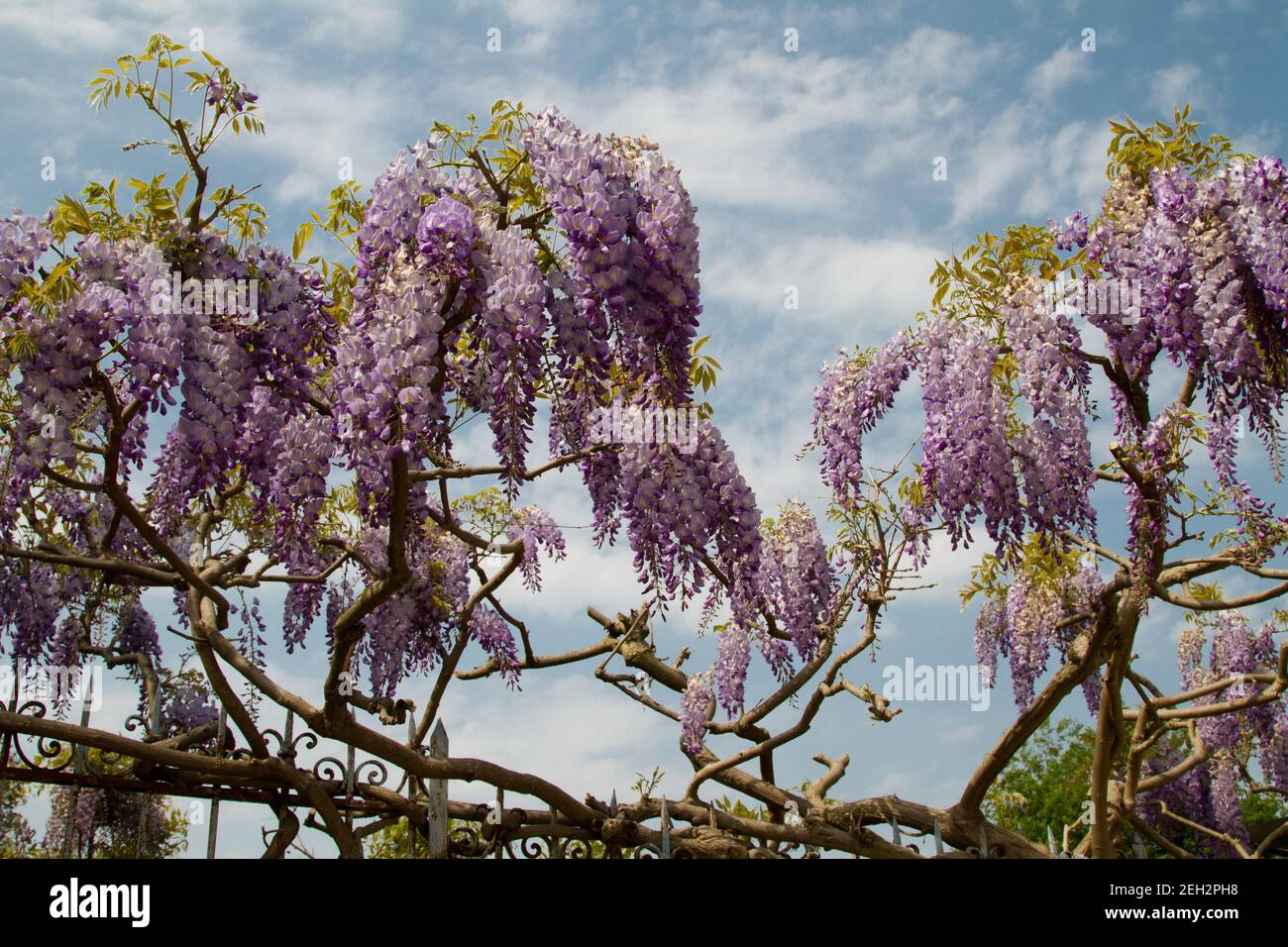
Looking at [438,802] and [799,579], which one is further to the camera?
[799,579]

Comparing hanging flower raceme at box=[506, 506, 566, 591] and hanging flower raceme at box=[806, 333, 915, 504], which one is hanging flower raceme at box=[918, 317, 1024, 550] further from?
hanging flower raceme at box=[506, 506, 566, 591]

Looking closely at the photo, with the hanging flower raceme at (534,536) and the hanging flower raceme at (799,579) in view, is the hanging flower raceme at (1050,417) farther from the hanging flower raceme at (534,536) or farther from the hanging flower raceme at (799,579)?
the hanging flower raceme at (534,536)

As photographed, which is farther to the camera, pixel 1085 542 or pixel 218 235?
pixel 1085 542

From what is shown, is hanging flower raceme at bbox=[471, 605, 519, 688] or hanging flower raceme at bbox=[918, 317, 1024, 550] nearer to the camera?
hanging flower raceme at bbox=[918, 317, 1024, 550]

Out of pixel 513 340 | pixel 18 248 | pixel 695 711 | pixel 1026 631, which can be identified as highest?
pixel 18 248

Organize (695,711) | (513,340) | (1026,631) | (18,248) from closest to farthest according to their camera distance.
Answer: (513,340)
(18,248)
(695,711)
(1026,631)

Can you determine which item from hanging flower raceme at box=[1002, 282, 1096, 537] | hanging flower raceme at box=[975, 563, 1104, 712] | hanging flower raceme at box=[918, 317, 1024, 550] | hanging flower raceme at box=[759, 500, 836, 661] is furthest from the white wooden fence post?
hanging flower raceme at box=[975, 563, 1104, 712]

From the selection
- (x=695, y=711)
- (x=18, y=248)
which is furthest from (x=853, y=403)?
(x=18, y=248)

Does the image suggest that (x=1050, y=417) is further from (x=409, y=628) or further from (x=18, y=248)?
(x=18, y=248)

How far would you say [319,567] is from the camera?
7949 mm

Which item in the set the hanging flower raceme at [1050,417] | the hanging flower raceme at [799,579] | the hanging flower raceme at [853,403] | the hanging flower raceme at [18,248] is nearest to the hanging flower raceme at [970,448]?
the hanging flower raceme at [1050,417]
